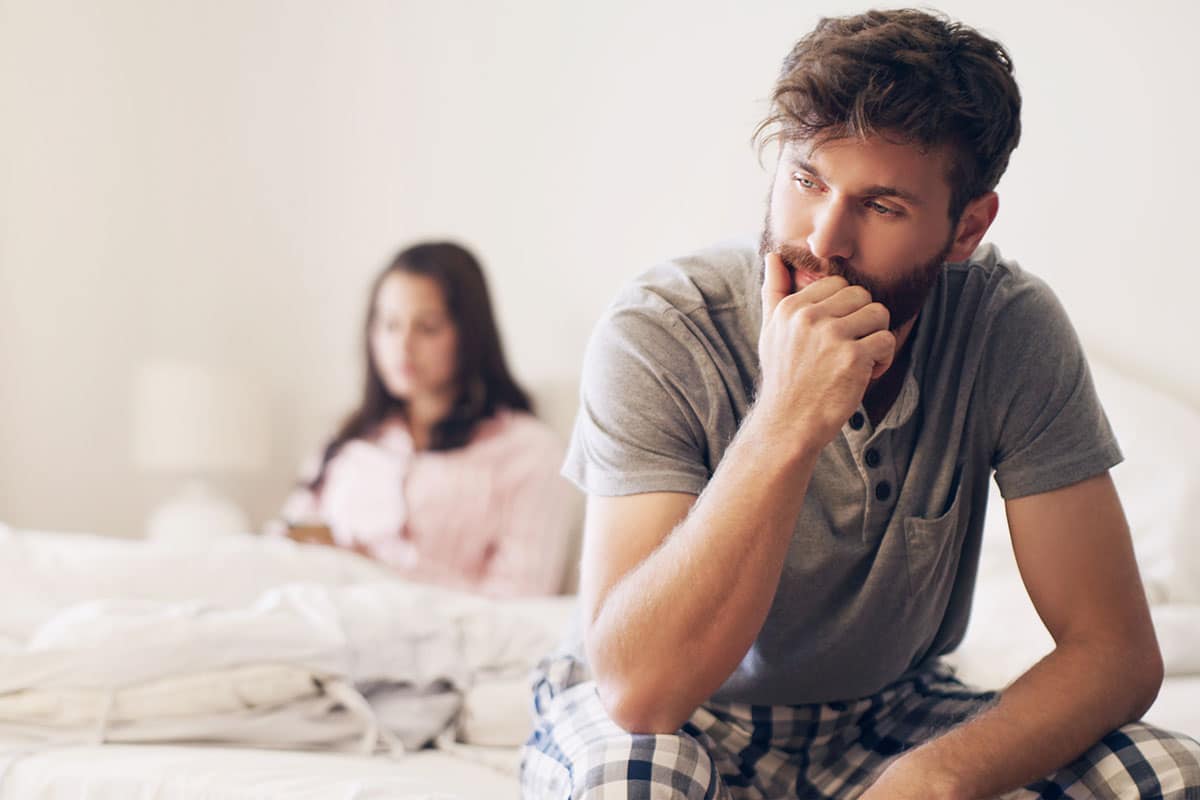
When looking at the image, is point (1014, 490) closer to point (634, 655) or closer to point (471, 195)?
point (634, 655)

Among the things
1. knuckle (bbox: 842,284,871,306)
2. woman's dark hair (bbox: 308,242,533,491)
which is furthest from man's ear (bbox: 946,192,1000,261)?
woman's dark hair (bbox: 308,242,533,491)

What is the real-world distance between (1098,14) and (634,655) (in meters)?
1.44

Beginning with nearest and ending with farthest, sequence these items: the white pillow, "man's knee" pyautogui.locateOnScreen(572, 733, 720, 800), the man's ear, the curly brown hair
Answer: "man's knee" pyautogui.locateOnScreen(572, 733, 720, 800), the curly brown hair, the man's ear, the white pillow

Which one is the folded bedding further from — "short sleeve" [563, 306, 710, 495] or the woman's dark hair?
the woman's dark hair

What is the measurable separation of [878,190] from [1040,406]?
0.89 feet

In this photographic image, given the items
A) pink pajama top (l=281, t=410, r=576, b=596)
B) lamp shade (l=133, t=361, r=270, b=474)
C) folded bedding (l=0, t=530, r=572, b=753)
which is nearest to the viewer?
folded bedding (l=0, t=530, r=572, b=753)

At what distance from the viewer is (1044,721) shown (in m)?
1.08

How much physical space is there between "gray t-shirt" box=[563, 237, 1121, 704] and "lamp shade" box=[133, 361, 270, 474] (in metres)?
1.91

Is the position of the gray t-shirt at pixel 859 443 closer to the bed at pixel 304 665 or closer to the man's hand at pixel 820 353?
the man's hand at pixel 820 353

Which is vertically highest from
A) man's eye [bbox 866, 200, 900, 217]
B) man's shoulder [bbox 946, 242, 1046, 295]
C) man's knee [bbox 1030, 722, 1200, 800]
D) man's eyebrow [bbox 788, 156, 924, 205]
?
man's eyebrow [bbox 788, 156, 924, 205]

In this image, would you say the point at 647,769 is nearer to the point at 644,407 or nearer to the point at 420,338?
the point at 644,407

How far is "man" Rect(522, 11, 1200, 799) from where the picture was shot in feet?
3.50

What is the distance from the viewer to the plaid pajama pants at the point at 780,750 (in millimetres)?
1023

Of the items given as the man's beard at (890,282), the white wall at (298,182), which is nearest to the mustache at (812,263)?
the man's beard at (890,282)
